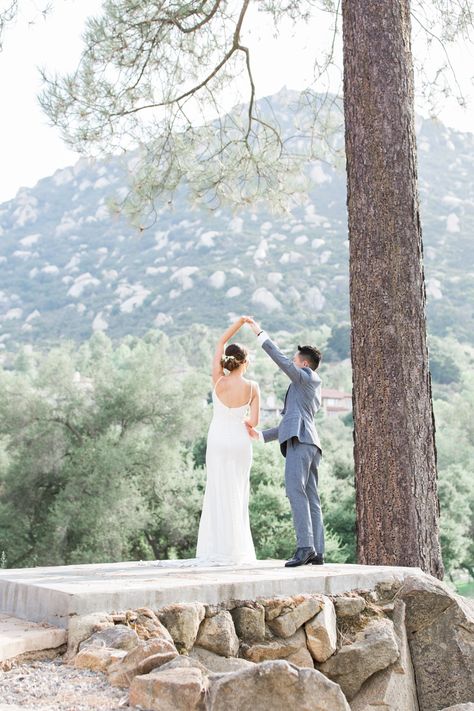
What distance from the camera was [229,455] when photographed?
551 cm

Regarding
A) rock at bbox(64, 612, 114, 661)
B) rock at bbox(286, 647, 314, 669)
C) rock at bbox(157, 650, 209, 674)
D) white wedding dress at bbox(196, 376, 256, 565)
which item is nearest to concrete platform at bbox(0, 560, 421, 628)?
rock at bbox(64, 612, 114, 661)

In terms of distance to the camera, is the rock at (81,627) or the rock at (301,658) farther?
the rock at (301,658)

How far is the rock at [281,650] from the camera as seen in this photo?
12.7 feet

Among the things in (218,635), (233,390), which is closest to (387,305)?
(233,390)

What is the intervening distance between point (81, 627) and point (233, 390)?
2424 mm

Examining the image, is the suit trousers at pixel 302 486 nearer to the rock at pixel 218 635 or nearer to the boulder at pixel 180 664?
the rock at pixel 218 635

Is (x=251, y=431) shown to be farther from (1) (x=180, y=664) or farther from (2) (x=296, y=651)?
(1) (x=180, y=664)

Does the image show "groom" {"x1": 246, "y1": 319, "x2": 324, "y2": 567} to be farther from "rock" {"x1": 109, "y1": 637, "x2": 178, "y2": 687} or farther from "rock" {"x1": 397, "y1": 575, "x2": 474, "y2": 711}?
"rock" {"x1": 109, "y1": 637, "x2": 178, "y2": 687}

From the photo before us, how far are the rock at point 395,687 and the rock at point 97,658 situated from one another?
1.48m

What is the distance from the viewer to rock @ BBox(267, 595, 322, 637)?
A: 398 centimetres

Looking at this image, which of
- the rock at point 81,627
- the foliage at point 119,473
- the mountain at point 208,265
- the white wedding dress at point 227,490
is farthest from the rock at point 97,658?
the mountain at point 208,265

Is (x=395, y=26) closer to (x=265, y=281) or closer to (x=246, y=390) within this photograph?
(x=246, y=390)

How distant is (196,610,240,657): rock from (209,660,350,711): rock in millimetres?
995

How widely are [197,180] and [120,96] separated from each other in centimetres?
115
